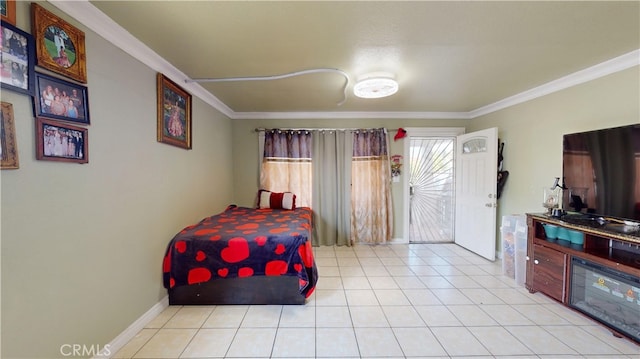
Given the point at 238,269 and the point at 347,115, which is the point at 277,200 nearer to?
the point at 238,269

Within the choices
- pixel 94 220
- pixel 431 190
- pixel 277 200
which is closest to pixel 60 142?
pixel 94 220

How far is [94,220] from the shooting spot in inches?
61.1

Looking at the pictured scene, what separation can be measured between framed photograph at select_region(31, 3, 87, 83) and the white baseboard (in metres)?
1.76

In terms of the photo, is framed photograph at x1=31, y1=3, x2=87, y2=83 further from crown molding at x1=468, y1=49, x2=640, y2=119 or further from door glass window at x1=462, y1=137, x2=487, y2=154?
door glass window at x1=462, y1=137, x2=487, y2=154

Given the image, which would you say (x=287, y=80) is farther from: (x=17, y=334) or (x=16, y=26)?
(x=17, y=334)

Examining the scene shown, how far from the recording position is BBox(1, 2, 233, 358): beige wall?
1185 millimetres

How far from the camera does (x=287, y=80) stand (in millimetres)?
2625

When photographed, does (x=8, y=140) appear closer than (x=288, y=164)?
Yes

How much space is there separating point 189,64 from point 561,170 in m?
4.00

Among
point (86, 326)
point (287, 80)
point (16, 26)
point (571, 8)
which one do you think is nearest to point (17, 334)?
point (86, 326)

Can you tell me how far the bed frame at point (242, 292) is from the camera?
7.45 feet

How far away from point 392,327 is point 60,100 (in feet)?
8.93

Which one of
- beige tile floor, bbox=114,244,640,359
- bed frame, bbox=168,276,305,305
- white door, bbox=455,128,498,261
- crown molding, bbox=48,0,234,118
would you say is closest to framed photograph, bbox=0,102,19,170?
crown molding, bbox=48,0,234,118

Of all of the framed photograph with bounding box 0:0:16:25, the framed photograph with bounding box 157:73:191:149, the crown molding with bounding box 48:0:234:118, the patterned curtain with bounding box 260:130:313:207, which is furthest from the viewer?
the patterned curtain with bounding box 260:130:313:207
